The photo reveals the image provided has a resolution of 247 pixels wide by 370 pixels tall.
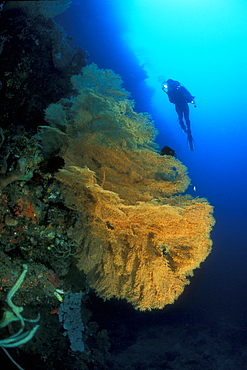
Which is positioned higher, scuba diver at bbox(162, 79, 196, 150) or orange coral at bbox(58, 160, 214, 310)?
scuba diver at bbox(162, 79, 196, 150)

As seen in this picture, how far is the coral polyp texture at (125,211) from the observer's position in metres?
3.24

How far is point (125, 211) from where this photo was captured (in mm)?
3195

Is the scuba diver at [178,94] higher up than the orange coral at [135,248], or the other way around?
the scuba diver at [178,94]

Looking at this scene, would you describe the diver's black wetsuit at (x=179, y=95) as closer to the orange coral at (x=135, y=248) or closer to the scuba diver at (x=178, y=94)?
the scuba diver at (x=178, y=94)

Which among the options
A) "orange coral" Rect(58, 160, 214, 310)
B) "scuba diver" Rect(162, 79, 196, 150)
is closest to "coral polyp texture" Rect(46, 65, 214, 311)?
"orange coral" Rect(58, 160, 214, 310)

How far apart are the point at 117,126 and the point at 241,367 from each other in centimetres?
865

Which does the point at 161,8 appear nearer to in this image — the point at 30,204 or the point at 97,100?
the point at 97,100

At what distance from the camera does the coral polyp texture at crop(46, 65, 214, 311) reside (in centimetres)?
324

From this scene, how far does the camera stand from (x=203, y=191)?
17.0m

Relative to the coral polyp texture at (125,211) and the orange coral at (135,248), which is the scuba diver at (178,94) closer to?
the coral polyp texture at (125,211)

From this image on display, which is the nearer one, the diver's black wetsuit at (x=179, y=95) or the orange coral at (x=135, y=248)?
the orange coral at (x=135, y=248)

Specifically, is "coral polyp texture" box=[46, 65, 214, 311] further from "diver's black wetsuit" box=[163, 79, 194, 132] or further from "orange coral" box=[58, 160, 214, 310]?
"diver's black wetsuit" box=[163, 79, 194, 132]

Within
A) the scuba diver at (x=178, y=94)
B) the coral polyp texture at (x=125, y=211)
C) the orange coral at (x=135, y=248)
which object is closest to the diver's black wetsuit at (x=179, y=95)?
the scuba diver at (x=178, y=94)

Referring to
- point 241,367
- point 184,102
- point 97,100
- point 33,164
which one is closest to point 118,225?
point 33,164
